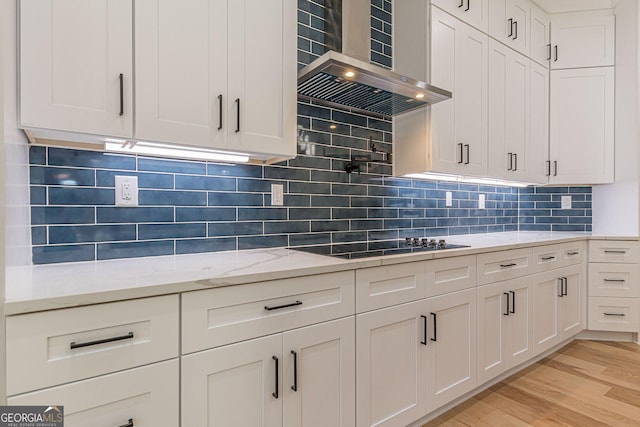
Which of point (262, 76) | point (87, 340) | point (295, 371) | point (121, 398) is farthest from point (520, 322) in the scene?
point (87, 340)

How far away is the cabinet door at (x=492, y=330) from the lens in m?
1.99

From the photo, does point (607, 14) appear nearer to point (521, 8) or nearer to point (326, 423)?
point (521, 8)

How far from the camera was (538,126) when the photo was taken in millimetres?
3006

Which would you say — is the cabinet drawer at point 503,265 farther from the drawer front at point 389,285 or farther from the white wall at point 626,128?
the white wall at point 626,128

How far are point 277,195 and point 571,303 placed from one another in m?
2.57

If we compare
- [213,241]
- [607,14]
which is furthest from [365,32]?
[607,14]

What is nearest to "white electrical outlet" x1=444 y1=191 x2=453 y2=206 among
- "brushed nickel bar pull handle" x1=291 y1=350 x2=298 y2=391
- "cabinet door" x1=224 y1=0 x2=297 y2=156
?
"cabinet door" x1=224 y1=0 x2=297 y2=156

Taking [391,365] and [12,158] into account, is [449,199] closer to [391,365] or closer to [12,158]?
[391,365]

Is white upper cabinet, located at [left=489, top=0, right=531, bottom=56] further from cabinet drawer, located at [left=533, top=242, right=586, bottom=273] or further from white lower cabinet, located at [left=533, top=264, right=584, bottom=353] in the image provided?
white lower cabinet, located at [left=533, top=264, right=584, bottom=353]

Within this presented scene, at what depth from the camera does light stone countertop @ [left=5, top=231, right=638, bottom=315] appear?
88cm

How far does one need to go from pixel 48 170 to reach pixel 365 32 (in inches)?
67.3

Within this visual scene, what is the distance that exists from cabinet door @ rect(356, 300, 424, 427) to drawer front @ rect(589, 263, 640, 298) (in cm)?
217

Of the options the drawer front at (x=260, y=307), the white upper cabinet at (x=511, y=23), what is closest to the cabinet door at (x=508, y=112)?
the white upper cabinet at (x=511, y=23)

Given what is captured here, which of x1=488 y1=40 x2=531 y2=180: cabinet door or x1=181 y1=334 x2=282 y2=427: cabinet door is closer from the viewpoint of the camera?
x1=181 y1=334 x2=282 y2=427: cabinet door
